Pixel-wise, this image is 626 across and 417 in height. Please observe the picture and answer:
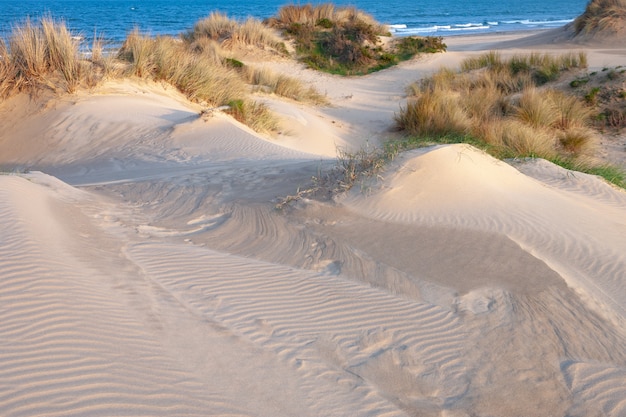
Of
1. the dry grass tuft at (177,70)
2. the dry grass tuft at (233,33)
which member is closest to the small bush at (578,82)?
the dry grass tuft at (177,70)

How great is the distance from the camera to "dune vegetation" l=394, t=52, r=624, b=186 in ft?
34.7

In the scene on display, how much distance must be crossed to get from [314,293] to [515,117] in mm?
9568

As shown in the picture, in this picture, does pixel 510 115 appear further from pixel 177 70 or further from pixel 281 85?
pixel 177 70

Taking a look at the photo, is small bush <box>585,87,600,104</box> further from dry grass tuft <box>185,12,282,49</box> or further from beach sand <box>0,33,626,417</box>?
dry grass tuft <box>185,12,282,49</box>

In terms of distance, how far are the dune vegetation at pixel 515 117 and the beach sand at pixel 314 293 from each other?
7.33 ft

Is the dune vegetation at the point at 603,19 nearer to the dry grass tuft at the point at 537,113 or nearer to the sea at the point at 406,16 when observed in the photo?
the dry grass tuft at the point at 537,113

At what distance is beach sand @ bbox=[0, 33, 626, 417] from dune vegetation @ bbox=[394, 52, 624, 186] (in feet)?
7.33

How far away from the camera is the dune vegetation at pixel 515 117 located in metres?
10.6

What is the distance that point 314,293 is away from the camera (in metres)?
4.56

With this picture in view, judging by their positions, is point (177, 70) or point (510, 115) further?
point (177, 70)

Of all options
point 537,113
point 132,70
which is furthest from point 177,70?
point 537,113

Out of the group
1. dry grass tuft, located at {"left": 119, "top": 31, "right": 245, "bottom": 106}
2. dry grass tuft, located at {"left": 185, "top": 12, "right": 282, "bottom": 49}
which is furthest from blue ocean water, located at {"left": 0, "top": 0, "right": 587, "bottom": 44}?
dry grass tuft, located at {"left": 119, "top": 31, "right": 245, "bottom": 106}

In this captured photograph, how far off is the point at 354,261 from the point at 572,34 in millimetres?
22629

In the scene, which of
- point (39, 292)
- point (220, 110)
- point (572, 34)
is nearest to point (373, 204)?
point (39, 292)
